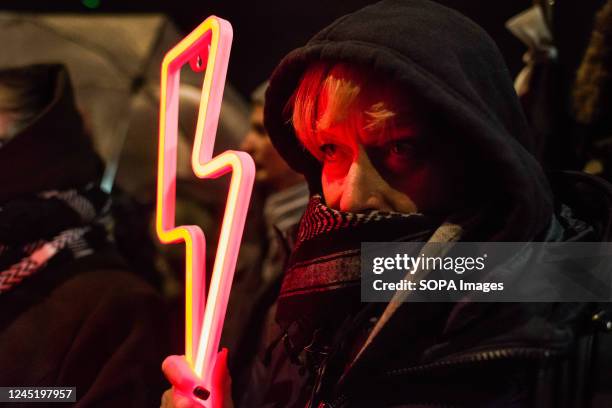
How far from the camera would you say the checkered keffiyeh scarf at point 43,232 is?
5.08ft

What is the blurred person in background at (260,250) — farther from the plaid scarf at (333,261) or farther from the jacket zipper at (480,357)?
the jacket zipper at (480,357)

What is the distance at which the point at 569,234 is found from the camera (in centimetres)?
103

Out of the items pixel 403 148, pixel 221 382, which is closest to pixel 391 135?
pixel 403 148

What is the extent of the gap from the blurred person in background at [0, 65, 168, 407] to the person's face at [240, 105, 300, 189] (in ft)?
1.98

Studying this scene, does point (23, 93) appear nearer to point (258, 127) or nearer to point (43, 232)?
point (43, 232)

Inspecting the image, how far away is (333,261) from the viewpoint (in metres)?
1.04

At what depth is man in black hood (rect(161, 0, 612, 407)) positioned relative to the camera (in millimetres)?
952

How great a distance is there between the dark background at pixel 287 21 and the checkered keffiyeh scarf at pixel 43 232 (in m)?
0.66

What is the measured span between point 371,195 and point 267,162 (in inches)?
46.3

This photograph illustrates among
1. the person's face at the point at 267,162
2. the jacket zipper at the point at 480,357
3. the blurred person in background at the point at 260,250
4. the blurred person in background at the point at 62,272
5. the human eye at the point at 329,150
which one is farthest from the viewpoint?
the person's face at the point at 267,162

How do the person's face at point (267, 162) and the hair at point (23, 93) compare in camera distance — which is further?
the person's face at point (267, 162)

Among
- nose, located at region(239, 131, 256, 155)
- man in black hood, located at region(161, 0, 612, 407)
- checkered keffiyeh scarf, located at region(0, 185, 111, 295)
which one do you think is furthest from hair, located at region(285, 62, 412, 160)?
nose, located at region(239, 131, 256, 155)

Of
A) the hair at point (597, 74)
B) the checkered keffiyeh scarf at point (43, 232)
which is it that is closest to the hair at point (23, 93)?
the checkered keffiyeh scarf at point (43, 232)

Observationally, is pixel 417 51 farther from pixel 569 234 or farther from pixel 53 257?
pixel 53 257
